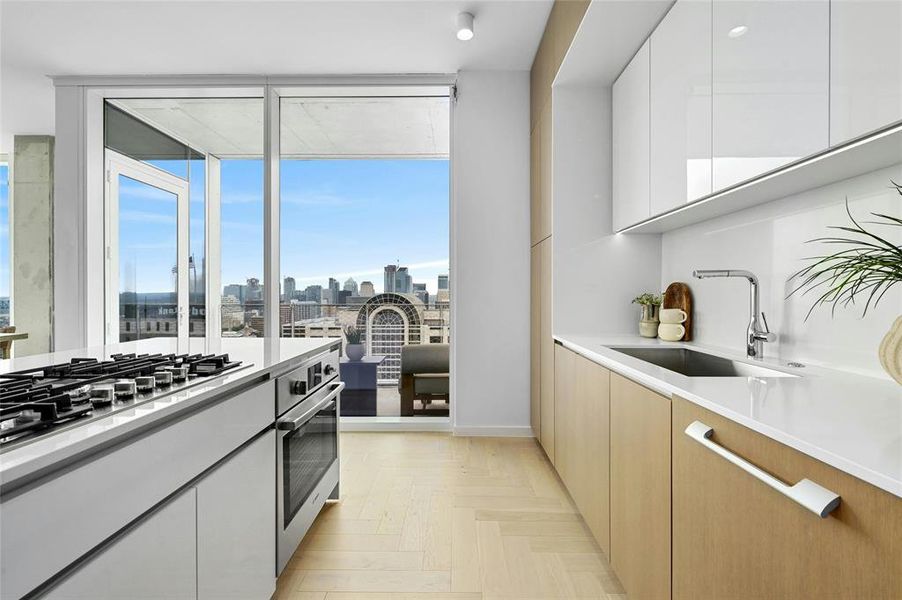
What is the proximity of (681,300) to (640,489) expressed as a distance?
4.28 ft

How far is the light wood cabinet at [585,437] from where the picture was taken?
1.75m

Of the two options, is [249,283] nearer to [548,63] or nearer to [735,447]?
[548,63]

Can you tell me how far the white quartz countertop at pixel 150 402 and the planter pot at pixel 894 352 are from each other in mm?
1428

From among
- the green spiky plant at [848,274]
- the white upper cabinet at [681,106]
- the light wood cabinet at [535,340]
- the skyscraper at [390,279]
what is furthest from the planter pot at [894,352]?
the skyscraper at [390,279]

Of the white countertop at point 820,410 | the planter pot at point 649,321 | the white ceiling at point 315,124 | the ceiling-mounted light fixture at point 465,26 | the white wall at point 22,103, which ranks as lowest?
the white countertop at point 820,410

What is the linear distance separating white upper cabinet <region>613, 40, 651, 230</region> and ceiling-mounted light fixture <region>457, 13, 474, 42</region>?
948mm

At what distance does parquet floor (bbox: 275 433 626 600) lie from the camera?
5.63 ft

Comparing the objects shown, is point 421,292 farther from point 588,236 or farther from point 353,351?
point 588,236

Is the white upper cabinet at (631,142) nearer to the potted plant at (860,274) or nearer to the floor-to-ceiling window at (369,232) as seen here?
the potted plant at (860,274)

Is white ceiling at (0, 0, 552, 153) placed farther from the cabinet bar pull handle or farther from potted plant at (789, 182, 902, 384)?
the cabinet bar pull handle

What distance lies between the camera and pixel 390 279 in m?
3.98

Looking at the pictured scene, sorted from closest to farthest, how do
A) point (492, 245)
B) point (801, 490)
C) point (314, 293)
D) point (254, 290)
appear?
point (801, 490)
point (492, 245)
point (254, 290)
point (314, 293)

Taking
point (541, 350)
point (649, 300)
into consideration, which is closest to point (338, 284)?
point (541, 350)

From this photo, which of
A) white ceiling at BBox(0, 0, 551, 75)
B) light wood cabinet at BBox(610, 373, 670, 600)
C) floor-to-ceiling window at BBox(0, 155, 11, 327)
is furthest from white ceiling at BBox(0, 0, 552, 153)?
light wood cabinet at BBox(610, 373, 670, 600)
